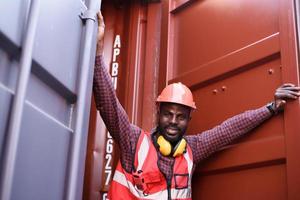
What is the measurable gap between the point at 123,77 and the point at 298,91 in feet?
5.15

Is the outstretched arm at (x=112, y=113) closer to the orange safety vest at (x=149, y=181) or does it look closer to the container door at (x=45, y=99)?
the orange safety vest at (x=149, y=181)

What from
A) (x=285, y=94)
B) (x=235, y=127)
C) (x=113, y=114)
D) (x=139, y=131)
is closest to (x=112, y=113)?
(x=113, y=114)

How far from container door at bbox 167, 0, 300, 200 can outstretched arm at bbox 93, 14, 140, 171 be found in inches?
20.1

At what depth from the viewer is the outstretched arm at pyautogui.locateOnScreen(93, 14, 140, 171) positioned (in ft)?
7.97

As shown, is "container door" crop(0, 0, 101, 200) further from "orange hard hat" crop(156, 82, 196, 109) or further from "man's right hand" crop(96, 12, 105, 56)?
"orange hard hat" crop(156, 82, 196, 109)

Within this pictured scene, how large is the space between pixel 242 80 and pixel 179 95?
1.42 ft

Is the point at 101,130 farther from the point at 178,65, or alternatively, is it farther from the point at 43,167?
the point at 43,167

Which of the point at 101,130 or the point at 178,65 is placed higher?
the point at 178,65

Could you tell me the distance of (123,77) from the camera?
11.6ft

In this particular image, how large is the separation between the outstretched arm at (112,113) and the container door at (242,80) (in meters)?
0.51

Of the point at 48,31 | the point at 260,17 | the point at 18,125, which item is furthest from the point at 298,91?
the point at 18,125

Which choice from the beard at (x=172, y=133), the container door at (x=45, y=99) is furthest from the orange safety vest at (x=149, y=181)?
the container door at (x=45, y=99)

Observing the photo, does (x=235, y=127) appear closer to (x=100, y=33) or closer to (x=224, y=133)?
(x=224, y=133)

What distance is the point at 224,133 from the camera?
2734 millimetres
